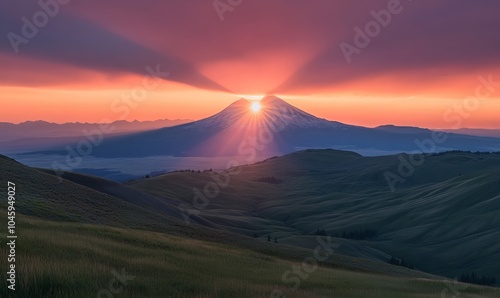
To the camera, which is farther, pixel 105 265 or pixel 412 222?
pixel 412 222

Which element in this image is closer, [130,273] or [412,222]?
[130,273]

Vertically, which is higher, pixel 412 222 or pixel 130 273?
pixel 412 222

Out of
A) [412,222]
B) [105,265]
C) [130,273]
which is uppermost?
[412,222]

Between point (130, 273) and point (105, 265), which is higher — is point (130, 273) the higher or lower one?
the lower one

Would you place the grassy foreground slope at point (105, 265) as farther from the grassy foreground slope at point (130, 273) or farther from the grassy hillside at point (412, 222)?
the grassy hillside at point (412, 222)

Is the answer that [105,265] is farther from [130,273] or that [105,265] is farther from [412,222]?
[412,222]

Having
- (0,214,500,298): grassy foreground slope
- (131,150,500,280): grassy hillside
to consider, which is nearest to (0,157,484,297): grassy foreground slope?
(0,214,500,298): grassy foreground slope

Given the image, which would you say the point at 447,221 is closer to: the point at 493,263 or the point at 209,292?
the point at 493,263

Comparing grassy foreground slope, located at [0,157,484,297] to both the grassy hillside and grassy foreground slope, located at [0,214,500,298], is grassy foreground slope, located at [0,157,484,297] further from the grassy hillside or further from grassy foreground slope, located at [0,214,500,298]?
the grassy hillside

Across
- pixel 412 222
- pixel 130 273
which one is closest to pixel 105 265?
pixel 130 273

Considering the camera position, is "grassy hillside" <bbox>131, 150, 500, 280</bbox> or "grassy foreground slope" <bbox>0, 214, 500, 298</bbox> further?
"grassy hillside" <bbox>131, 150, 500, 280</bbox>

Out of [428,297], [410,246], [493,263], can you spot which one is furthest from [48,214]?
[410,246]

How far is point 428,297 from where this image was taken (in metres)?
24.4

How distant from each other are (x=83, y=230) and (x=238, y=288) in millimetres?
12425
